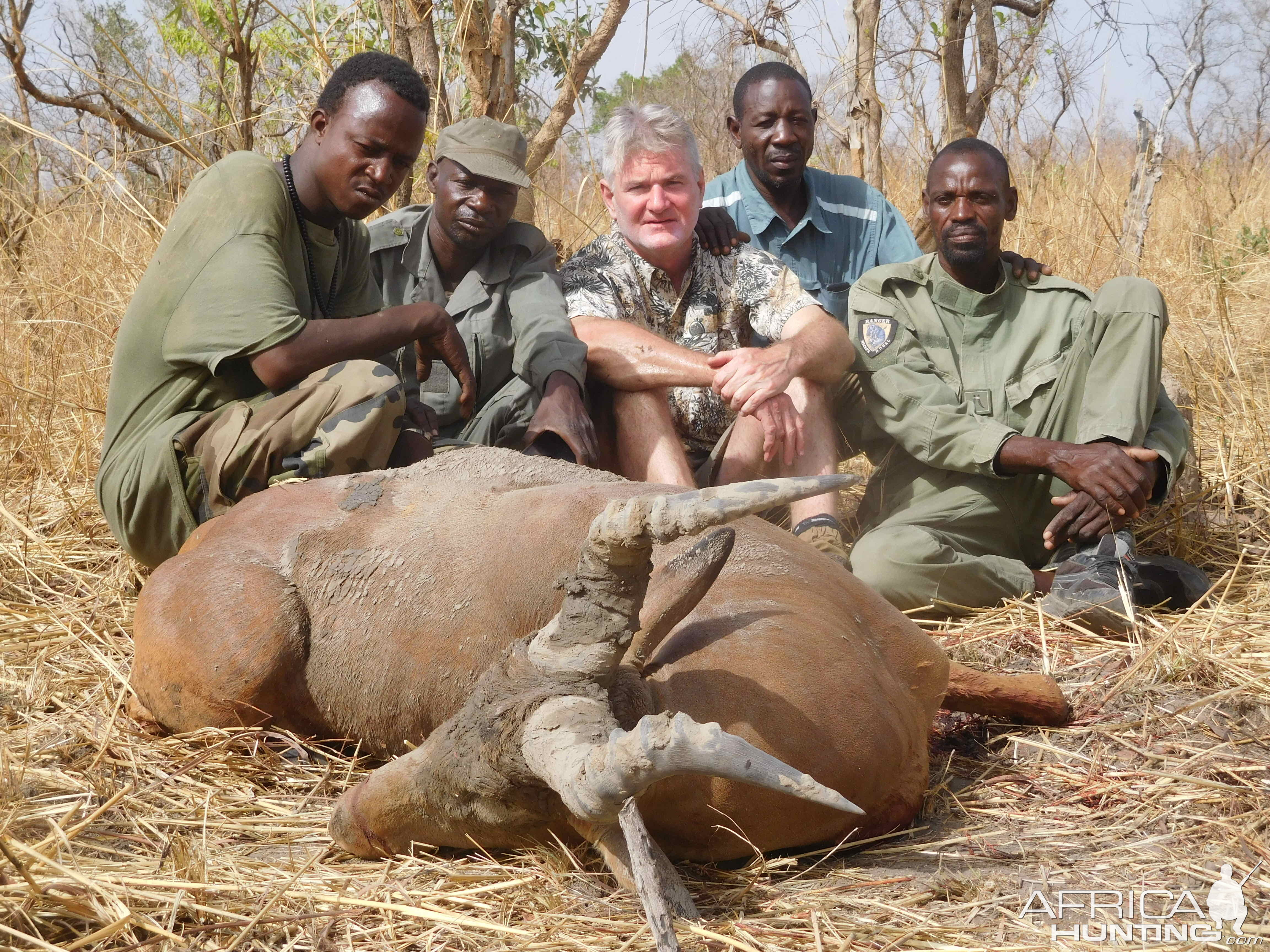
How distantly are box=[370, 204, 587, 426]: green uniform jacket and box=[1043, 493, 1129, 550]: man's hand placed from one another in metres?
1.71

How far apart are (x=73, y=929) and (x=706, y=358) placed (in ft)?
8.98

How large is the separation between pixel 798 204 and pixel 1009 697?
3.05 metres

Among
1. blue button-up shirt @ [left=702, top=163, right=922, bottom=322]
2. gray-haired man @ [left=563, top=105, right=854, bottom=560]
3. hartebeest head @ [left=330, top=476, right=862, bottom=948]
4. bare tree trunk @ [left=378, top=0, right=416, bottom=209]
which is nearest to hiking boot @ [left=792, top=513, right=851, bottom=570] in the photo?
gray-haired man @ [left=563, top=105, right=854, bottom=560]

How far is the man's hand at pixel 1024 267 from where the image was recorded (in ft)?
14.9

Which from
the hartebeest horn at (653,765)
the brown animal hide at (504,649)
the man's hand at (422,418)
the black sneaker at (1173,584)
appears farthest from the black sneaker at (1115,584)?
the hartebeest horn at (653,765)

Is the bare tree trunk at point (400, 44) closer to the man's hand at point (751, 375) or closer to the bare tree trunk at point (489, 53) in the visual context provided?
the bare tree trunk at point (489, 53)

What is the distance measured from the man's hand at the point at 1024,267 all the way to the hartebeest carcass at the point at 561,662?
2.08 m

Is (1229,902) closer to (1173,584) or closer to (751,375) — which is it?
(1173,584)

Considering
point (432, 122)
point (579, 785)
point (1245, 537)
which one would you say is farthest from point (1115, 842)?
point (432, 122)

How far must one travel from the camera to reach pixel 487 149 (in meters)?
4.37

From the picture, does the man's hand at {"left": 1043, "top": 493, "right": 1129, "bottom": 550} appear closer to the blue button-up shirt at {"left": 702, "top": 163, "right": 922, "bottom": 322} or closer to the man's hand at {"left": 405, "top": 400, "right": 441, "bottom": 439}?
the blue button-up shirt at {"left": 702, "top": 163, "right": 922, "bottom": 322}

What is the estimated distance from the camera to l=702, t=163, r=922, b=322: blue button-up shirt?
5.25 meters

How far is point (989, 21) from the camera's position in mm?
6844

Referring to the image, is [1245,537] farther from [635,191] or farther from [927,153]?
[927,153]
